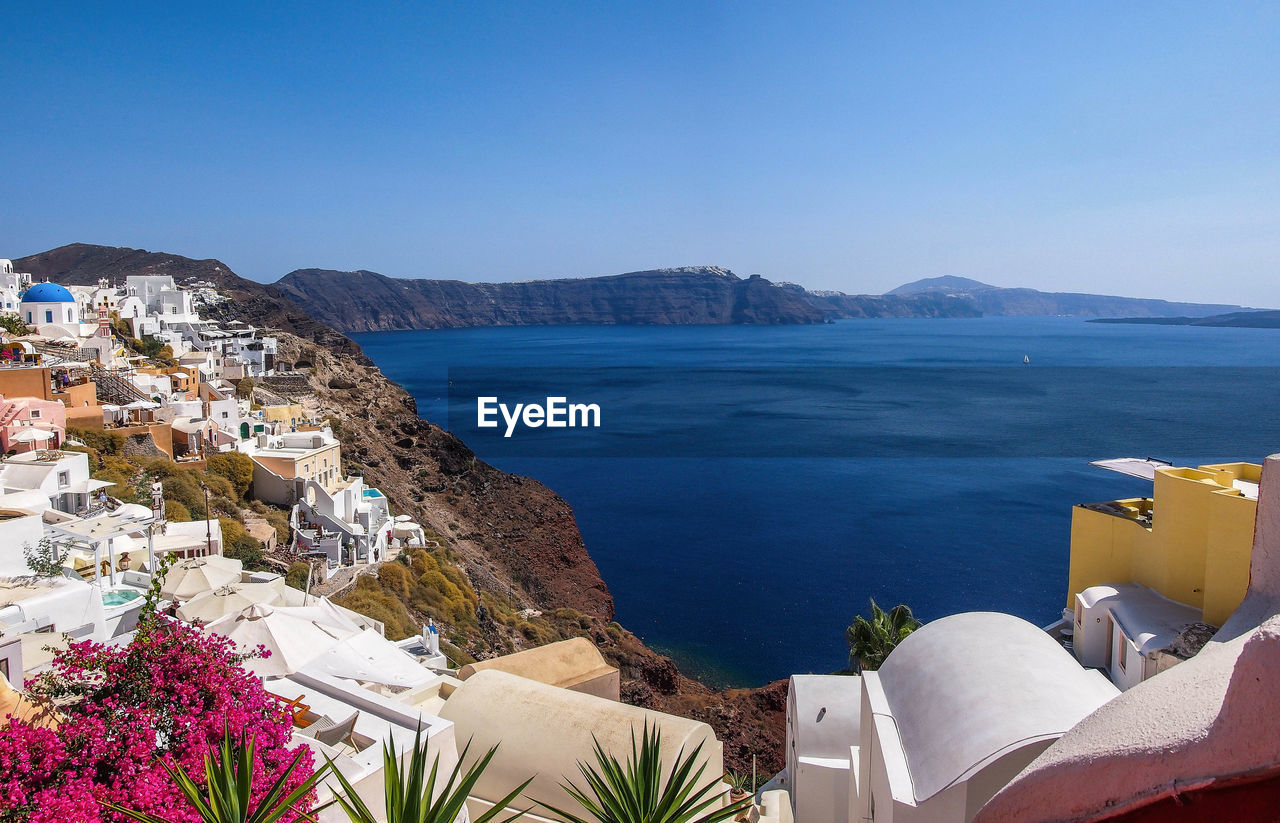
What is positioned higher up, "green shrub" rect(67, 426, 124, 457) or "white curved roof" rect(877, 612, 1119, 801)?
"white curved roof" rect(877, 612, 1119, 801)

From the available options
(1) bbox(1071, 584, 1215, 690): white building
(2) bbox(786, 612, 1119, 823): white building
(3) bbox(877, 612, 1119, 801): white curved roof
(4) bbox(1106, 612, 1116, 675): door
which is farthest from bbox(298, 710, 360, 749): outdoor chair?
(4) bbox(1106, 612, 1116, 675): door

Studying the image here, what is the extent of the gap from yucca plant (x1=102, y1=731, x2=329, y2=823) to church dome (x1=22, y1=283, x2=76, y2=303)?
3831cm

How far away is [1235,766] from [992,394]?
80.7 metres

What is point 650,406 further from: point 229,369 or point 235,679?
point 235,679

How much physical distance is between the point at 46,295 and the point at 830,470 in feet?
133

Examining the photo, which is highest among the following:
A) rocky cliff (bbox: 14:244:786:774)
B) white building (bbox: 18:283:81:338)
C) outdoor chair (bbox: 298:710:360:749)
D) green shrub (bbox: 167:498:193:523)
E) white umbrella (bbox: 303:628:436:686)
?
white building (bbox: 18:283:81:338)

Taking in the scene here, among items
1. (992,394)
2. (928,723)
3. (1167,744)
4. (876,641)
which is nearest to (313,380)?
(876,641)

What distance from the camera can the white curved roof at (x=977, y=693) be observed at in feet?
16.5

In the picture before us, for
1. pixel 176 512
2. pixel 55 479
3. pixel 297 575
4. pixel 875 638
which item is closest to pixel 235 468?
pixel 176 512

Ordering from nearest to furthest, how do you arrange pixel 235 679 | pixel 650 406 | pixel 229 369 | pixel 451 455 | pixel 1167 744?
pixel 1167 744 < pixel 235 679 < pixel 229 369 < pixel 451 455 < pixel 650 406

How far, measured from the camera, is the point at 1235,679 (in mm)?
1491

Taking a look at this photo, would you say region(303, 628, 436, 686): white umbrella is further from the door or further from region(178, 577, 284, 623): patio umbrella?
the door

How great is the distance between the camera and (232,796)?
417 cm

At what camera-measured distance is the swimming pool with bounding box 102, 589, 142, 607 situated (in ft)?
36.6
